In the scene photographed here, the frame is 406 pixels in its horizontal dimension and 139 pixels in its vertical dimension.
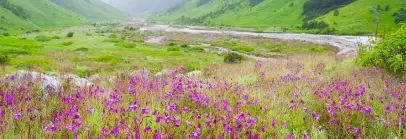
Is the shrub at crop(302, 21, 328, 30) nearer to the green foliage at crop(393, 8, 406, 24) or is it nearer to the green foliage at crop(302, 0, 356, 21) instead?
the green foliage at crop(302, 0, 356, 21)

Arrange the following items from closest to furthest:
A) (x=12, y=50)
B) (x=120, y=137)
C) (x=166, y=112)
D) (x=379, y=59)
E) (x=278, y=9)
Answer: (x=120, y=137) → (x=166, y=112) → (x=379, y=59) → (x=12, y=50) → (x=278, y=9)

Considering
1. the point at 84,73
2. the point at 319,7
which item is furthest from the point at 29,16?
the point at 84,73

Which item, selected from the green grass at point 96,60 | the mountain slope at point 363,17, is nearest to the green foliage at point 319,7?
the mountain slope at point 363,17

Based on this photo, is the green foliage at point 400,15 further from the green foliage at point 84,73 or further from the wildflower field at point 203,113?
the wildflower field at point 203,113

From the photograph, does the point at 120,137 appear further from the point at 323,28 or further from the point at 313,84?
the point at 323,28

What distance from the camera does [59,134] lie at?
3344 mm

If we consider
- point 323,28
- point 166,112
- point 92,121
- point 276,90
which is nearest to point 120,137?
point 92,121

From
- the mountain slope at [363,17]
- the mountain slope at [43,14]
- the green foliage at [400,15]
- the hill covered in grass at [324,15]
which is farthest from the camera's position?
the mountain slope at [43,14]

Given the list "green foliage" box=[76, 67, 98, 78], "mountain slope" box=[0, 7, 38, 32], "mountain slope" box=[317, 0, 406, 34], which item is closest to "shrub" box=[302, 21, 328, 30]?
"mountain slope" box=[317, 0, 406, 34]

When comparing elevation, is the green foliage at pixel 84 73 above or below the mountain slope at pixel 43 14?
below

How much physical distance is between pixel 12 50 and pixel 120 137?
33.5 m

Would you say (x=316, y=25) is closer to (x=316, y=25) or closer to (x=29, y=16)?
(x=316, y=25)

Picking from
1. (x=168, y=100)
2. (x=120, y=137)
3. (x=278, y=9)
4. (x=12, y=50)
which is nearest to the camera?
(x=120, y=137)

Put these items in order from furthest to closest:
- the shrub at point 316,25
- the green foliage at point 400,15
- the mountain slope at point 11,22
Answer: the mountain slope at point 11,22
the shrub at point 316,25
the green foliage at point 400,15
